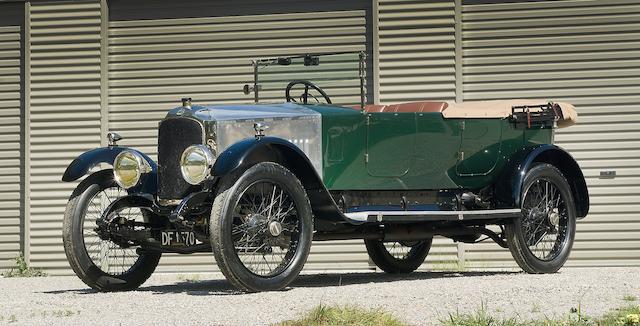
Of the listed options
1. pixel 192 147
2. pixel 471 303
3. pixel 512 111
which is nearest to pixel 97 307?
pixel 192 147

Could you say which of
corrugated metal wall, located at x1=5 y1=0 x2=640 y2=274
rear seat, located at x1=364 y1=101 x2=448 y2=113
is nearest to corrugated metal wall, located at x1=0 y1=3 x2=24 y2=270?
corrugated metal wall, located at x1=5 y1=0 x2=640 y2=274

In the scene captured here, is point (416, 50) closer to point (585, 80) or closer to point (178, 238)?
point (585, 80)

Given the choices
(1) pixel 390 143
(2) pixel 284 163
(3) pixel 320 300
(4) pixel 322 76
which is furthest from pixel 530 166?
(3) pixel 320 300

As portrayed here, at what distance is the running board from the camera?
8740mm

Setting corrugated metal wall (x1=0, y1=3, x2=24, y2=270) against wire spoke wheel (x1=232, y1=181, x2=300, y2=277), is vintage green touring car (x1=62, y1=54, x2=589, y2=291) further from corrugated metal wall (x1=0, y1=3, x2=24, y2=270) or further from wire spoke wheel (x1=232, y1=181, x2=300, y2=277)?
corrugated metal wall (x1=0, y1=3, x2=24, y2=270)

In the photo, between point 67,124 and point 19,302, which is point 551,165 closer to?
point 19,302

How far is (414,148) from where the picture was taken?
9.32 metres

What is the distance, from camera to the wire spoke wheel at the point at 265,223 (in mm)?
8000

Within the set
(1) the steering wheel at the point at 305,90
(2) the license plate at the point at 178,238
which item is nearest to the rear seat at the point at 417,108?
(1) the steering wheel at the point at 305,90

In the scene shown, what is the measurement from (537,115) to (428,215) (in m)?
1.49

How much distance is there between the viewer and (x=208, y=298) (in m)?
7.58

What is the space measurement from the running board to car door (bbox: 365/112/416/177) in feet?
1.31

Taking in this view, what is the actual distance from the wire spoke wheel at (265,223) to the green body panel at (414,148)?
2.44 ft

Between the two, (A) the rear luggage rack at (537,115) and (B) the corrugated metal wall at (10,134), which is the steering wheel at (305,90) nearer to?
(A) the rear luggage rack at (537,115)
